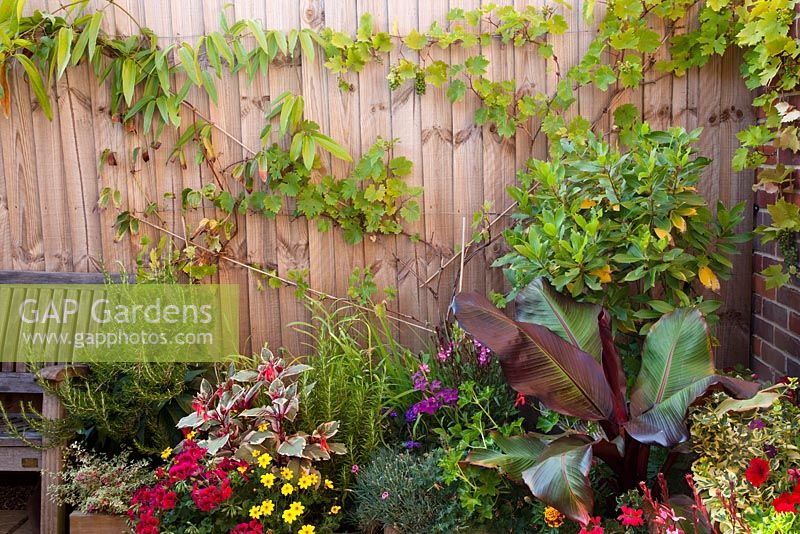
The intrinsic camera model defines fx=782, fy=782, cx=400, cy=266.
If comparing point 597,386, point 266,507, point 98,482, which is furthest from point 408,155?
point 98,482

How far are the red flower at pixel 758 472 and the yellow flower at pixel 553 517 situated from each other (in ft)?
2.11

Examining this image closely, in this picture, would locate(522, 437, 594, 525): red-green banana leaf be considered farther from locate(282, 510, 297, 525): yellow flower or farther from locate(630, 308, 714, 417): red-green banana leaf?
locate(282, 510, 297, 525): yellow flower

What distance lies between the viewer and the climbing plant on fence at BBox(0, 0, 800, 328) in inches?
131

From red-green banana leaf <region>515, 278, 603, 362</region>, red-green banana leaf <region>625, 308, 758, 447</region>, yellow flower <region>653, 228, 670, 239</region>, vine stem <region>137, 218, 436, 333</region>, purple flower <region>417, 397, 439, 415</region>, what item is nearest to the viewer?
red-green banana leaf <region>625, 308, 758, 447</region>

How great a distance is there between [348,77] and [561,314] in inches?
59.7

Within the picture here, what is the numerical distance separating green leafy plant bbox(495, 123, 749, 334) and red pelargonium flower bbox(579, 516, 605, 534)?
0.92m

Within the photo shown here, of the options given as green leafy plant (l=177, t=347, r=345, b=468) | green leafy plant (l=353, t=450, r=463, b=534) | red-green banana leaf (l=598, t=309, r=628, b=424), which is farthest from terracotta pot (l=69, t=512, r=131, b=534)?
red-green banana leaf (l=598, t=309, r=628, b=424)

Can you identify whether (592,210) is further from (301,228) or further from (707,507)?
(301,228)

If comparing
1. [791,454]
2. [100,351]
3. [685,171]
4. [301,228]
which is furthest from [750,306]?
[100,351]

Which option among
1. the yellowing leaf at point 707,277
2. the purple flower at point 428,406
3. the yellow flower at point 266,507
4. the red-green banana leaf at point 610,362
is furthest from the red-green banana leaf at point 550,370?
the yellow flower at point 266,507

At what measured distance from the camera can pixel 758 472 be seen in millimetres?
1980

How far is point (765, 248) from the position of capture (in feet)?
10.9

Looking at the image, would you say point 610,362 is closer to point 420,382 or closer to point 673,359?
point 673,359

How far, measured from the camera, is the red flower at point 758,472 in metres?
1.98
